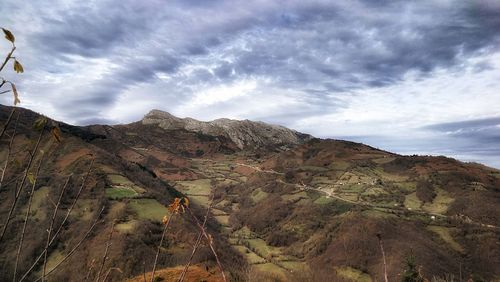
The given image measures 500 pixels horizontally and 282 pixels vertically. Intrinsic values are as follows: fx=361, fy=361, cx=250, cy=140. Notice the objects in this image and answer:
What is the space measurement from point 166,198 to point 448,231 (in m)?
26.8

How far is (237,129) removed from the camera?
117 metres

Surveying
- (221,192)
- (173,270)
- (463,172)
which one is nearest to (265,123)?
(221,192)

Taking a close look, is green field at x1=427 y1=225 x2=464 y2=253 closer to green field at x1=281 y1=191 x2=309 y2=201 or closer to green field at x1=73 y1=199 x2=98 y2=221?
green field at x1=281 y1=191 x2=309 y2=201

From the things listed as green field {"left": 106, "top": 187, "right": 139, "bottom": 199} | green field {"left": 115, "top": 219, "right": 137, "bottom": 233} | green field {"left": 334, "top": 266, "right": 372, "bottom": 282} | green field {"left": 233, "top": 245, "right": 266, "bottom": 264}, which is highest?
green field {"left": 106, "top": 187, "right": 139, "bottom": 199}

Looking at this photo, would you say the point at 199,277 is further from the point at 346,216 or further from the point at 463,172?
the point at 463,172

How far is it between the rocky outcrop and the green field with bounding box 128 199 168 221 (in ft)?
245

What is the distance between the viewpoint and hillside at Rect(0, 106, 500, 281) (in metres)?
23.6

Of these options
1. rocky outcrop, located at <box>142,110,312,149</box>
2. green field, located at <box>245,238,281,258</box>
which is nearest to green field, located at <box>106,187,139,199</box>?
green field, located at <box>245,238,281,258</box>

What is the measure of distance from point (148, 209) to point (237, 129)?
8677 centimetres

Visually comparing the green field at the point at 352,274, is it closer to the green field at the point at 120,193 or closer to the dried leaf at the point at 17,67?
the green field at the point at 120,193

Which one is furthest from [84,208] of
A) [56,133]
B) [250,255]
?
[56,133]

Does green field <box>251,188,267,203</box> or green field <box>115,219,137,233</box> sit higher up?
green field <box>251,188,267,203</box>

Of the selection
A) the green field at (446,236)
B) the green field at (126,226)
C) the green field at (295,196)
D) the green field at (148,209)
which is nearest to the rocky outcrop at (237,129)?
the green field at (295,196)

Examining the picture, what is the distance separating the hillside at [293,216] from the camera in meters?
23.6
